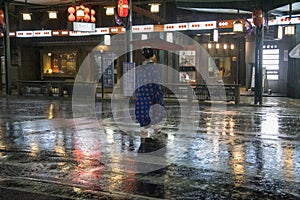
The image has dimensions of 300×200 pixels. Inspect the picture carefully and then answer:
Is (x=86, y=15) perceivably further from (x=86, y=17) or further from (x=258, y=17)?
(x=258, y=17)

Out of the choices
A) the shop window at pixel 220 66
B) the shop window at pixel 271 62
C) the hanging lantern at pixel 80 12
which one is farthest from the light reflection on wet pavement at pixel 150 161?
the shop window at pixel 220 66

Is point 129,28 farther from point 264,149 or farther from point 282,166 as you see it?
point 282,166

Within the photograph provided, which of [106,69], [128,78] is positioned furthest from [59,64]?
[128,78]

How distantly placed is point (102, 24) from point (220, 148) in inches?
895

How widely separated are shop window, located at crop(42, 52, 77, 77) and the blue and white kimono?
23.8 meters

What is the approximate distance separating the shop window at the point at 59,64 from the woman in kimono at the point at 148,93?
2378cm

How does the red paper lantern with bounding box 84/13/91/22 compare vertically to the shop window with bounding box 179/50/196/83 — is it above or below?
above

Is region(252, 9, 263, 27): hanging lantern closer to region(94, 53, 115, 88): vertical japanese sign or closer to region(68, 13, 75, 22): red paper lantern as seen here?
region(94, 53, 115, 88): vertical japanese sign

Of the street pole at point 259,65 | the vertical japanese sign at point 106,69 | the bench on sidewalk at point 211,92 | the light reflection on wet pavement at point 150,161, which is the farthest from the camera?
the vertical japanese sign at point 106,69

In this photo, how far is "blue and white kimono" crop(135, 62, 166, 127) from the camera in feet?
31.8

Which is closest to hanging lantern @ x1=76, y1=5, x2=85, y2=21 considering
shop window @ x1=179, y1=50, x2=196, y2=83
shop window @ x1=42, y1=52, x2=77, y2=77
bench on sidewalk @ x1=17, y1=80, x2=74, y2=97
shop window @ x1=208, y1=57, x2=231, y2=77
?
bench on sidewalk @ x1=17, y1=80, x2=74, y2=97

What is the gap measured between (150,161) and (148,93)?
2083 millimetres

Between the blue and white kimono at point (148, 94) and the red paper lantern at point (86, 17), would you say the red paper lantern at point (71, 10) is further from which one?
the blue and white kimono at point (148, 94)

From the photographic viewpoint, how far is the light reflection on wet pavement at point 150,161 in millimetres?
6277
